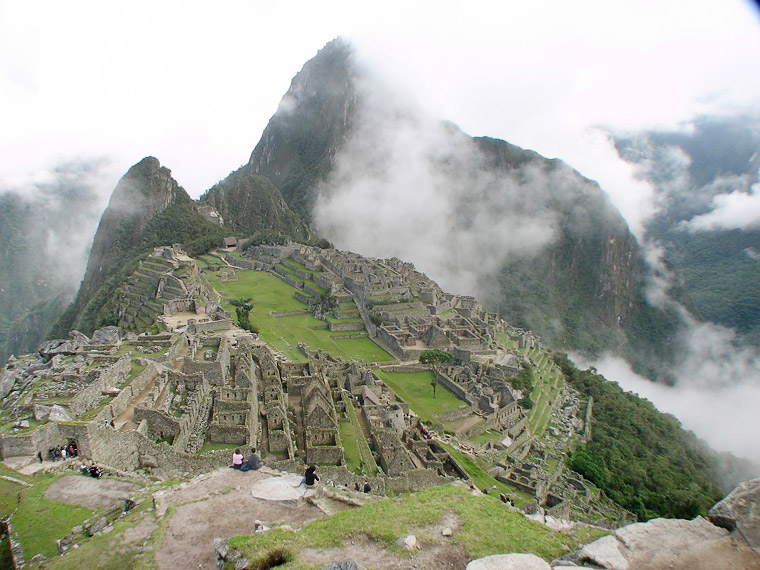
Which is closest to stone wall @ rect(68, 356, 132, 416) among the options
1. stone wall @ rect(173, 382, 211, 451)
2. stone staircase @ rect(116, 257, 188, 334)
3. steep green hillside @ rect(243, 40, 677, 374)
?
stone wall @ rect(173, 382, 211, 451)

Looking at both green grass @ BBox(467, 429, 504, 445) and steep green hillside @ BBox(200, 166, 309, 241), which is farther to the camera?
steep green hillside @ BBox(200, 166, 309, 241)

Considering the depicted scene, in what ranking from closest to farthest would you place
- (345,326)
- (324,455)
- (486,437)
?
(324,455) < (486,437) < (345,326)

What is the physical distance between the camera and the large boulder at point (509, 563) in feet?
26.3

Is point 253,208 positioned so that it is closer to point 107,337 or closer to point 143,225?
point 143,225

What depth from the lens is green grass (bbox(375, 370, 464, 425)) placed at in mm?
35516

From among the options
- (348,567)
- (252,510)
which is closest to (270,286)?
(252,510)

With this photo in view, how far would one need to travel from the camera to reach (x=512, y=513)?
1123 centimetres

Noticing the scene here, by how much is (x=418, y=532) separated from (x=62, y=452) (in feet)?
35.8

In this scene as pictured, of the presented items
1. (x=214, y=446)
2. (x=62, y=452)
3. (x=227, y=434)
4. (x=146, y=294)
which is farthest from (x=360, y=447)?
(x=146, y=294)

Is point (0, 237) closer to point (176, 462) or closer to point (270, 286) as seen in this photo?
point (270, 286)

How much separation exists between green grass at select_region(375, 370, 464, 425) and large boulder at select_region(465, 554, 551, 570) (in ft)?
82.3

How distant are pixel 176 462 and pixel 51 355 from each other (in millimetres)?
11567

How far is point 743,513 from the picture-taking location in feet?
26.4

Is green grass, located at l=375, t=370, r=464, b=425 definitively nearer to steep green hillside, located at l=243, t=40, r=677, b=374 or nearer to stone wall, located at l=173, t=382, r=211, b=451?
stone wall, located at l=173, t=382, r=211, b=451
